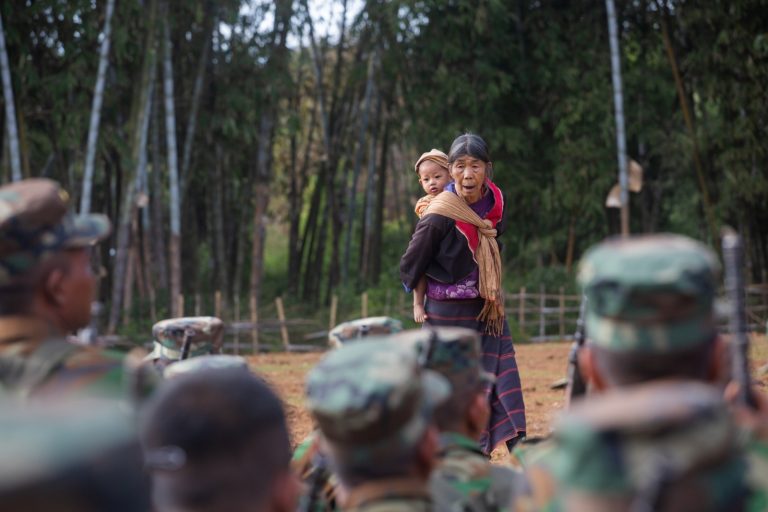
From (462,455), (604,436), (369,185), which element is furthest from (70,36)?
(604,436)

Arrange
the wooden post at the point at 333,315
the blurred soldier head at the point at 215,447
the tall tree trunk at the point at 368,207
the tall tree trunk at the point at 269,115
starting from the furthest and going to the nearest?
the tall tree trunk at the point at 368,207 → the wooden post at the point at 333,315 → the tall tree trunk at the point at 269,115 → the blurred soldier head at the point at 215,447

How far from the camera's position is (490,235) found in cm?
595

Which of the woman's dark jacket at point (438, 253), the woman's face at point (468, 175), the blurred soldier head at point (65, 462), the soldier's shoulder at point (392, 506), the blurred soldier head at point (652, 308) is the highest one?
the woman's face at point (468, 175)

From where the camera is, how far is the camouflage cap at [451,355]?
133 inches

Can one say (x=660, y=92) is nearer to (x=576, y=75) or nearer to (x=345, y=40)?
(x=576, y=75)

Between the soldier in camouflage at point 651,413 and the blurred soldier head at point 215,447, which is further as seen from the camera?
the blurred soldier head at point 215,447

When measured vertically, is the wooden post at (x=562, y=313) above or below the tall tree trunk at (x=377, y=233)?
below

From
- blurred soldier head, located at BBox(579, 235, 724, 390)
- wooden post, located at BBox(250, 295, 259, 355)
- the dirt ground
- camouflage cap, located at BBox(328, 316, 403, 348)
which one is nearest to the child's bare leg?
the dirt ground

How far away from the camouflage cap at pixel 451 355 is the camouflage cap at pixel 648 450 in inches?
67.8

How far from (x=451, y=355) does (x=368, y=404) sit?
1.24 metres

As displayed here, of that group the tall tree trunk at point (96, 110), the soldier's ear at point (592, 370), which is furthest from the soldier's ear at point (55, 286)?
the tall tree trunk at point (96, 110)

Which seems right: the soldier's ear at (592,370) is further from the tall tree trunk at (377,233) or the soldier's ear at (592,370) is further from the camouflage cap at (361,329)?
the tall tree trunk at (377,233)

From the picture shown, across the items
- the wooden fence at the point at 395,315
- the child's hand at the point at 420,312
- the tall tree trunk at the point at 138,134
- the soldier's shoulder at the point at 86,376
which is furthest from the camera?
the wooden fence at the point at 395,315

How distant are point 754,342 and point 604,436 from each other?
48.1 feet
